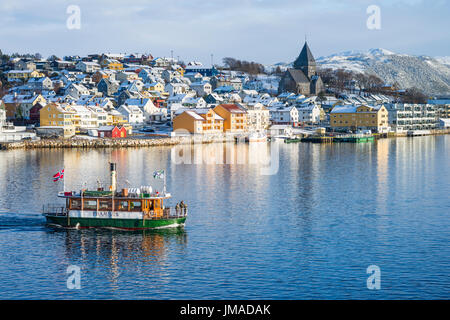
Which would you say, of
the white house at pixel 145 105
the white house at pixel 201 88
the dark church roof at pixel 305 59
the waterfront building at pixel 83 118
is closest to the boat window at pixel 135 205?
the waterfront building at pixel 83 118

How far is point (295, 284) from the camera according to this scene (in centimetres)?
2159

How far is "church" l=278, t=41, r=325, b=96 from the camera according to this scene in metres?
154

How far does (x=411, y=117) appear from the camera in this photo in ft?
417

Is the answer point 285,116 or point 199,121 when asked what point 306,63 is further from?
point 199,121

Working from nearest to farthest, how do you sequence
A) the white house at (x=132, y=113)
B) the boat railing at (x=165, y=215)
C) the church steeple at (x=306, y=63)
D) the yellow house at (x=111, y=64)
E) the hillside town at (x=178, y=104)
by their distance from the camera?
1. the boat railing at (x=165, y=215)
2. the hillside town at (x=178, y=104)
3. the white house at (x=132, y=113)
4. the church steeple at (x=306, y=63)
5. the yellow house at (x=111, y=64)

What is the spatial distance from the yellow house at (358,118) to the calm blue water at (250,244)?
64.7 m

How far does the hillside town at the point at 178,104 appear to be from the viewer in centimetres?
9250

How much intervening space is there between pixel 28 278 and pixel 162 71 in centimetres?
13980

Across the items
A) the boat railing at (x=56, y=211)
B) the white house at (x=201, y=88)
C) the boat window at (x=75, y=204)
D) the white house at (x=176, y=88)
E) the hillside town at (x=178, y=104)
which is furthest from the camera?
the white house at (x=201, y=88)

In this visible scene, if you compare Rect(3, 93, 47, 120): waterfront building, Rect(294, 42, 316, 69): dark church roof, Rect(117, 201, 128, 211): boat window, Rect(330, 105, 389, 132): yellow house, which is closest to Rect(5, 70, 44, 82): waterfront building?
Rect(3, 93, 47, 120): waterfront building

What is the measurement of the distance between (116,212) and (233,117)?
76432 millimetres

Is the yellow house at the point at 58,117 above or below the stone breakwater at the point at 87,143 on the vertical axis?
above

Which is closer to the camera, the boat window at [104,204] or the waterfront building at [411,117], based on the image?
the boat window at [104,204]

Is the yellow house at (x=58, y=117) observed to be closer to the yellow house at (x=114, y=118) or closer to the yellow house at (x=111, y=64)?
the yellow house at (x=114, y=118)
